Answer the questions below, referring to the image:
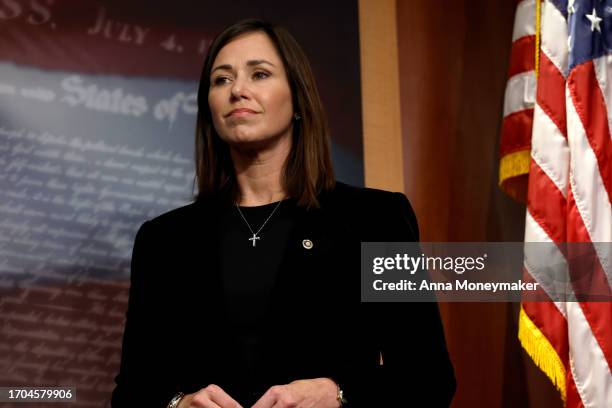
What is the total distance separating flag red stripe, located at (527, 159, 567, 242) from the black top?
872mm

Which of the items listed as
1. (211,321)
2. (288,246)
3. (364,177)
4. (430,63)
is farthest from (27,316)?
(430,63)

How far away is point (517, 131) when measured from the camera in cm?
239

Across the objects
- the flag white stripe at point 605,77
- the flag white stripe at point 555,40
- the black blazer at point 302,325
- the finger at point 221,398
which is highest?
the flag white stripe at point 555,40

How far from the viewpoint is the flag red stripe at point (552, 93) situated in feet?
7.16

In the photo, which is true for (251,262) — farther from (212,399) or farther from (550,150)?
(550,150)

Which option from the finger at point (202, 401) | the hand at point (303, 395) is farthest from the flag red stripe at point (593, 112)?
the finger at point (202, 401)

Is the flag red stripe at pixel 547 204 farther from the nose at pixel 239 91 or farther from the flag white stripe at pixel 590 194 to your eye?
the nose at pixel 239 91

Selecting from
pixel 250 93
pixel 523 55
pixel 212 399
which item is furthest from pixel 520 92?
pixel 212 399

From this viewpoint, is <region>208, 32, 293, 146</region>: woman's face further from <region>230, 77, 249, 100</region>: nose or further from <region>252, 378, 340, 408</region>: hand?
<region>252, 378, 340, 408</region>: hand

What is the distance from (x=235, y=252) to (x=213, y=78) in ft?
1.55

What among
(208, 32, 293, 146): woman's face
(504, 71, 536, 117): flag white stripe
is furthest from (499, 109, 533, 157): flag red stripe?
(208, 32, 293, 146): woman's face

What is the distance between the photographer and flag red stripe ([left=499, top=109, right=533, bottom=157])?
2367mm

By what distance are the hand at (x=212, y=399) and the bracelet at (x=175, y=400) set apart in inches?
3.6

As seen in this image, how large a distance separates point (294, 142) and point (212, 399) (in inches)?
28.1
